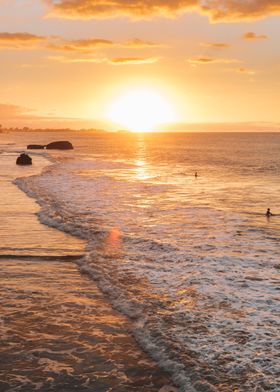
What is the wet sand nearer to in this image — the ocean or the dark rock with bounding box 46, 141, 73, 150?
the ocean

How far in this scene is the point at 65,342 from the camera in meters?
8.91

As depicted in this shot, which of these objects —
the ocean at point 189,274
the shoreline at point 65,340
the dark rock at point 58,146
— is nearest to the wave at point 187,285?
the ocean at point 189,274

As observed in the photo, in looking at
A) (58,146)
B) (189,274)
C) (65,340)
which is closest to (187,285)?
(189,274)

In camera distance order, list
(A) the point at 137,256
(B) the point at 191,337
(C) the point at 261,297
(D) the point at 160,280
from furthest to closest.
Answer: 1. (A) the point at 137,256
2. (D) the point at 160,280
3. (C) the point at 261,297
4. (B) the point at 191,337

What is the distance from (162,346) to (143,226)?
485 inches

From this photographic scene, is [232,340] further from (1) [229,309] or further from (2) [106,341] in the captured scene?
(2) [106,341]

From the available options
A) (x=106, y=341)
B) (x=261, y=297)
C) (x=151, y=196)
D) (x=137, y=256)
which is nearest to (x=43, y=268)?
(x=137, y=256)

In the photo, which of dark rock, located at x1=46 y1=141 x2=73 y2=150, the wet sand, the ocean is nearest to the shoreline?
the wet sand

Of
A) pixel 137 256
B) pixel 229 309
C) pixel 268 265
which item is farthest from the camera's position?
pixel 137 256

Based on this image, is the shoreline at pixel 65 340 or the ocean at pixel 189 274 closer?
the shoreline at pixel 65 340

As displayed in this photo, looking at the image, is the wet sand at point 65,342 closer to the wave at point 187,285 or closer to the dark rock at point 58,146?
the wave at point 187,285

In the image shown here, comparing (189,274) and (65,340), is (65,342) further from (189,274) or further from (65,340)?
(189,274)

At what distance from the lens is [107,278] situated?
13125 millimetres

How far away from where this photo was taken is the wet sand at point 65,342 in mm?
7516
